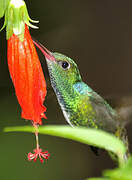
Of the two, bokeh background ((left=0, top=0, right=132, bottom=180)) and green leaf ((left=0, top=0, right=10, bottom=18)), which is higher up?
bokeh background ((left=0, top=0, right=132, bottom=180))

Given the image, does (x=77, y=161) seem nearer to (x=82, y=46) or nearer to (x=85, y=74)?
(x=85, y=74)

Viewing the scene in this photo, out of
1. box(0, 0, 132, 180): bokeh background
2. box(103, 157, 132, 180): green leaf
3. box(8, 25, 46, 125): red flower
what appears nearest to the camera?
box(103, 157, 132, 180): green leaf

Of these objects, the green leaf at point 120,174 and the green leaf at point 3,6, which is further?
the green leaf at point 3,6

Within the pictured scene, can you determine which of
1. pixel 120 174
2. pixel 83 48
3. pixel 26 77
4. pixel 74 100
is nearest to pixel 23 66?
pixel 26 77

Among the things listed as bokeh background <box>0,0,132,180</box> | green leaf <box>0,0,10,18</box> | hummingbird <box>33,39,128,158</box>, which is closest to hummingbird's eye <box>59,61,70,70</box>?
hummingbird <box>33,39,128,158</box>

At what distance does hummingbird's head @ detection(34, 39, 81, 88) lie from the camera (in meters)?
0.53

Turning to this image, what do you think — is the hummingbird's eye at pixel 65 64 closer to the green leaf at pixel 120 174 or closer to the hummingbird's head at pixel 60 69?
the hummingbird's head at pixel 60 69

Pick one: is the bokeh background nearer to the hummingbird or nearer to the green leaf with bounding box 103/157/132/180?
the hummingbird

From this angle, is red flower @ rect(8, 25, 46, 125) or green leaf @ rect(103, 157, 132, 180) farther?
red flower @ rect(8, 25, 46, 125)

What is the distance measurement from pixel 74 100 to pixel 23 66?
0.12 m

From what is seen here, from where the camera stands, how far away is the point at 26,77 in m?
0.49

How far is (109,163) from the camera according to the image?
158 centimetres

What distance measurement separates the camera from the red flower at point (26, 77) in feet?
1.60

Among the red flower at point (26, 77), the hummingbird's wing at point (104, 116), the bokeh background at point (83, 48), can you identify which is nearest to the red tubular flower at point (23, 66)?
the red flower at point (26, 77)
